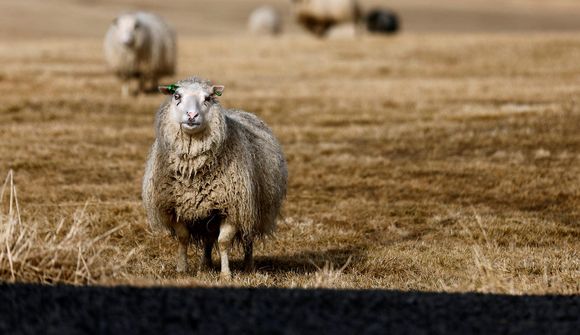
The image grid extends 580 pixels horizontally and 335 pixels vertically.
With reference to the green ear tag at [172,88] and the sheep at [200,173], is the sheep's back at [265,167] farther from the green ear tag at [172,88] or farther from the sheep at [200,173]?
the green ear tag at [172,88]

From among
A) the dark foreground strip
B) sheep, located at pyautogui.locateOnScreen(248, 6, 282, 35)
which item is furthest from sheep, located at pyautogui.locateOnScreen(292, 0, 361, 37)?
the dark foreground strip

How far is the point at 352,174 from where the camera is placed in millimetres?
15562

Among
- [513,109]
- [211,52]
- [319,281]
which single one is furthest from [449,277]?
[211,52]

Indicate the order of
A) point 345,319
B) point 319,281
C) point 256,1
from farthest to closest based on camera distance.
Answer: point 256,1
point 319,281
point 345,319

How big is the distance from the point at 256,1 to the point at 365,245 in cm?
7062

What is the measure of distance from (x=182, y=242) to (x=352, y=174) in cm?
625

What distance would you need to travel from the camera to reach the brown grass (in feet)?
29.2

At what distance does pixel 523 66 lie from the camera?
29.7 meters

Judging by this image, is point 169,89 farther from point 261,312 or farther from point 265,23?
point 265,23

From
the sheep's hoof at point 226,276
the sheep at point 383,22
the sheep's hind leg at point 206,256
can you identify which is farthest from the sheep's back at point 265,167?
the sheep at point 383,22

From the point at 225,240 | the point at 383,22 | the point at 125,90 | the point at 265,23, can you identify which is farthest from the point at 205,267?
the point at 265,23

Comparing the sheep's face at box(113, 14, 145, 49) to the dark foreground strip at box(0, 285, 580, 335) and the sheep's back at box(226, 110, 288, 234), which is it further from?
the dark foreground strip at box(0, 285, 580, 335)

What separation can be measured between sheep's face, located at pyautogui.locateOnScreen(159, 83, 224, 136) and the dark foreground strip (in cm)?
252

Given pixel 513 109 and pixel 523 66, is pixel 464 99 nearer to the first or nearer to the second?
pixel 513 109
